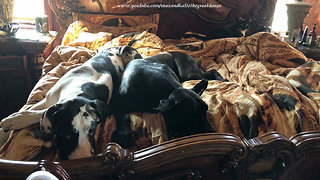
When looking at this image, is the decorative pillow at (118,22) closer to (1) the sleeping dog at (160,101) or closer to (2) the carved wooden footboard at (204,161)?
(1) the sleeping dog at (160,101)

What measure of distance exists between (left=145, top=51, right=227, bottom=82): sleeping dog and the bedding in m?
0.12

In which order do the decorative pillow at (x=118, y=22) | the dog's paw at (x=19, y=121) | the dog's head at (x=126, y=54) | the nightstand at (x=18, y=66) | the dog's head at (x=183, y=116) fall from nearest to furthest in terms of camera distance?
the dog's paw at (x=19, y=121) < the dog's head at (x=183, y=116) < the dog's head at (x=126, y=54) < the nightstand at (x=18, y=66) < the decorative pillow at (x=118, y=22)

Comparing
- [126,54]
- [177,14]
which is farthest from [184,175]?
[177,14]

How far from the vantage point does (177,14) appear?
286 centimetres

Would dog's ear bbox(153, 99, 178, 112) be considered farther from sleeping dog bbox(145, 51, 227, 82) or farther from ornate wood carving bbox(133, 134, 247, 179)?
sleeping dog bbox(145, 51, 227, 82)

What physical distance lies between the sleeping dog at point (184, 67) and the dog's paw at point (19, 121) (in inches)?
37.8

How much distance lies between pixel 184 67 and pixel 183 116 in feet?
2.82

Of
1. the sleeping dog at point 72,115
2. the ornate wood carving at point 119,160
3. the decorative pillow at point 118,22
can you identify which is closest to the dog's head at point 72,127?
the sleeping dog at point 72,115

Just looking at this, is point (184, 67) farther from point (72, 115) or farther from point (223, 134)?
point (72, 115)

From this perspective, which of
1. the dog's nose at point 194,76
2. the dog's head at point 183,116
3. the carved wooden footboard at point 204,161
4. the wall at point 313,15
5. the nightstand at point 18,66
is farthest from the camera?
the wall at point 313,15

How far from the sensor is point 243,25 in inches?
116

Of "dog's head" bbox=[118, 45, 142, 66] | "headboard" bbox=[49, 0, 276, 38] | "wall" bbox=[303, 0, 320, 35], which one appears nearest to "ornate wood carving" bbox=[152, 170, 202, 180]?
"dog's head" bbox=[118, 45, 142, 66]

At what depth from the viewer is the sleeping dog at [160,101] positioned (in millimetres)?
1022

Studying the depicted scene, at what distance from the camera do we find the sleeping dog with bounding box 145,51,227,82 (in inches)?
69.7
